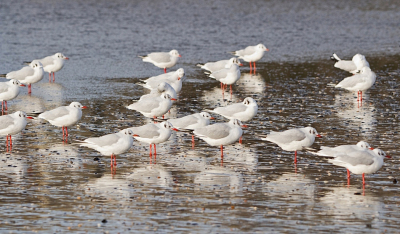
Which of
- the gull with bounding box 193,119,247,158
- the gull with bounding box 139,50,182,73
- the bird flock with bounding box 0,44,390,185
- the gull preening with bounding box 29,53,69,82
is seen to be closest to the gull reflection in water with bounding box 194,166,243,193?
the gull with bounding box 193,119,247,158

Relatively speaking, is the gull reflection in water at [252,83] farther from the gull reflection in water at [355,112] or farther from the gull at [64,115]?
the gull at [64,115]

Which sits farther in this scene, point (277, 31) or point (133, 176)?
point (277, 31)

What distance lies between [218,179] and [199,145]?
3564mm

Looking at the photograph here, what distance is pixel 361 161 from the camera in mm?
14594

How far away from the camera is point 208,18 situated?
52.1 m

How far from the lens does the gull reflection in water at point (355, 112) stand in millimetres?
20748

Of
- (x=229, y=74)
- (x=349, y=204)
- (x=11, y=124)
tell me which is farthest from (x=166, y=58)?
(x=349, y=204)

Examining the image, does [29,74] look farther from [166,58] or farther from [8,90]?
[166,58]

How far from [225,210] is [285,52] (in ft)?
82.3

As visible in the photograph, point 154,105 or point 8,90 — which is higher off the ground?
point 8,90

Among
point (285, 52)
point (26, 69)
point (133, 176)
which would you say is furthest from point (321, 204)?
point (285, 52)

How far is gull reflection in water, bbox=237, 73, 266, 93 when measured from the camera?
2713 centimetres

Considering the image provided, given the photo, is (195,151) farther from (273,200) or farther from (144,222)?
(144,222)

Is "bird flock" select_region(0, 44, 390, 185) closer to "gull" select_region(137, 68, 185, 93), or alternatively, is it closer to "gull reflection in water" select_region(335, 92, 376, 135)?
"gull" select_region(137, 68, 185, 93)
